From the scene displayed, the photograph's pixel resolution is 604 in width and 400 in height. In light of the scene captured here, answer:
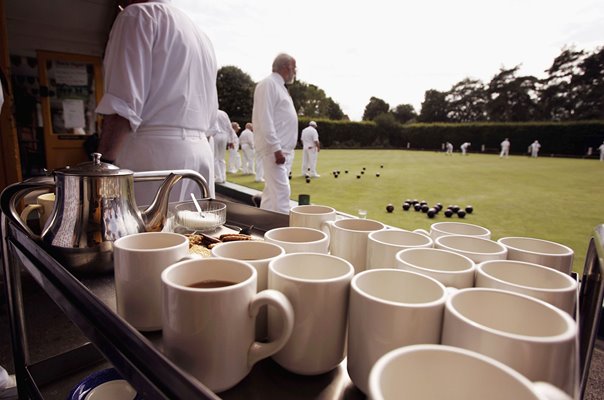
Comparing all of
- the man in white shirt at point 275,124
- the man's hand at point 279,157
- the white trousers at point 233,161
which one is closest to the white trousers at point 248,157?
the white trousers at point 233,161

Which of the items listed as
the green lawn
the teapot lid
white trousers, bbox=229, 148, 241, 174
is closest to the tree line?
white trousers, bbox=229, 148, 241, 174

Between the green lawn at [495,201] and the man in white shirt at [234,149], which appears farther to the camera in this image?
the man in white shirt at [234,149]

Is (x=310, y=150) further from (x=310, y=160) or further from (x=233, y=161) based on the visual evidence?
(x=233, y=161)

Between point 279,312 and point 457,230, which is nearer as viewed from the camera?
point 279,312

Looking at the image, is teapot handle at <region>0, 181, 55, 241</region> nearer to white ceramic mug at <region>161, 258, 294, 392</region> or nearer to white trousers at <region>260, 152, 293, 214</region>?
white ceramic mug at <region>161, 258, 294, 392</region>

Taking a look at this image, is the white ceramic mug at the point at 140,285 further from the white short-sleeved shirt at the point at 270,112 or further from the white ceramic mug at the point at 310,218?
the white short-sleeved shirt at the point at 270,112

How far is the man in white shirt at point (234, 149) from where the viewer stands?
11577 mm

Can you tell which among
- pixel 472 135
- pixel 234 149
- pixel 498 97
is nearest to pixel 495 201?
pixel 234 149

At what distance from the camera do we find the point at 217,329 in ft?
1.56

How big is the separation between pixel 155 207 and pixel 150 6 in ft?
3.68

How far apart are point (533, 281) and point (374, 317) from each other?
364mm

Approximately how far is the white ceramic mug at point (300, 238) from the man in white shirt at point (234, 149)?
1097 cm

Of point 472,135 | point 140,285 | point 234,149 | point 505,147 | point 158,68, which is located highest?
point 472,135

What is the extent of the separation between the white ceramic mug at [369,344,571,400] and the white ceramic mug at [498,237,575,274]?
1.57 feet
